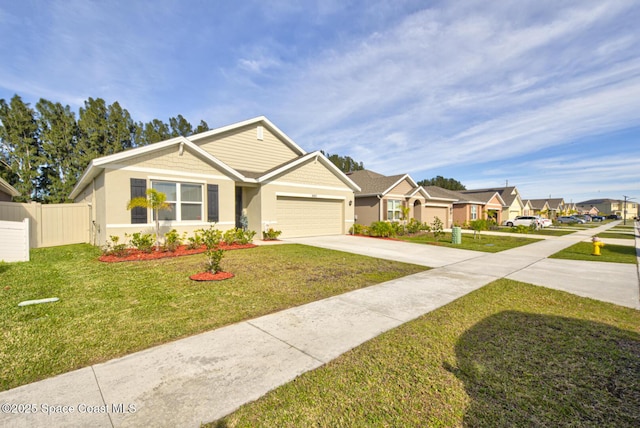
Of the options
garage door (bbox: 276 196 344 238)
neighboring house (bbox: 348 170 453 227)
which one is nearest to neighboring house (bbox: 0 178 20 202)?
garage door (bbox: 276 196 344 238)

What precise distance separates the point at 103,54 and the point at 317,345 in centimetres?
1450

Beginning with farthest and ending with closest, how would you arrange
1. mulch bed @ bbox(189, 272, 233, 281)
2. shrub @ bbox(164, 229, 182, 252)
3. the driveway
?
shrub @ bbox(164, 229, 182, 252), mulch bed @ bbox(189, 272, 233, 281), the driveway

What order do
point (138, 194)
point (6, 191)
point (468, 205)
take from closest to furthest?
point (138, 194)
point (6, 191)
point (468, 205)

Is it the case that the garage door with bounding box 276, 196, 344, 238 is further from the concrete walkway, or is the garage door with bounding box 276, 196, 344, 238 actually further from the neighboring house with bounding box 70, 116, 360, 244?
the concrete walkway

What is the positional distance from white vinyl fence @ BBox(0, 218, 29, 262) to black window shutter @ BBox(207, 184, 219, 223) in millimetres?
5465

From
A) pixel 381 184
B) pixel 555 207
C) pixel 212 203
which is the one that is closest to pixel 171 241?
pixel 212 203

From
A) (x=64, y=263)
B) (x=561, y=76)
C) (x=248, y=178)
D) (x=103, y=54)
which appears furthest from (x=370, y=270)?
(x=103, y=54)

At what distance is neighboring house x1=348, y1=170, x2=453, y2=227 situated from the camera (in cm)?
2095

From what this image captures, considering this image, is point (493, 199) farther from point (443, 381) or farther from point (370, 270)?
point (443, 381)

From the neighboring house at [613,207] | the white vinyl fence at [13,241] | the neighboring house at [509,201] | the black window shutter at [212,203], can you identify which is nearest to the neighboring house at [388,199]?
the black window shutter at [212,203]

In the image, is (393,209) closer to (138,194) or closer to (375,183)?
(375,183)

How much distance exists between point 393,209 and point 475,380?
19.6 meters

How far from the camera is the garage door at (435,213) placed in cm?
2578

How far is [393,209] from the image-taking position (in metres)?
21.8
